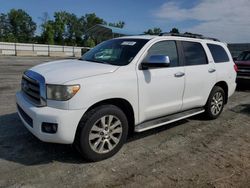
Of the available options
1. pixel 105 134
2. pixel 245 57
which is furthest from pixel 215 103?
pixel 245 57

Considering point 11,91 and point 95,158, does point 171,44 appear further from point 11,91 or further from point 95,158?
point 11,91

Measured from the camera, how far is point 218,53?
6.60 m

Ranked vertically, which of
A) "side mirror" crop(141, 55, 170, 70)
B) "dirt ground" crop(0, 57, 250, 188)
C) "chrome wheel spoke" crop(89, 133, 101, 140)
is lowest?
"dirt ground" crop(0, 57, 250, 188)

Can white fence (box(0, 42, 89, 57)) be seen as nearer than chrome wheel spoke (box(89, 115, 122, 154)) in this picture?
No

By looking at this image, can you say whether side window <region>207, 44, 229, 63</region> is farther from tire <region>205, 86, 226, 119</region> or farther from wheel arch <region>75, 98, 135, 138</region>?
wheel arch <region>75, 98, 135, 138</region>

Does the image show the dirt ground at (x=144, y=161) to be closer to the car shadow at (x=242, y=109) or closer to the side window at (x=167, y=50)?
the side window at (x=167, y=50)

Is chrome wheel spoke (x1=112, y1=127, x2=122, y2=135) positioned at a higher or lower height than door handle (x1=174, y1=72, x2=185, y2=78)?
lower

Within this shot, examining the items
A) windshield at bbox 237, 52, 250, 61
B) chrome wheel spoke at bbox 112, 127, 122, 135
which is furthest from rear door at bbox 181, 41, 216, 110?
windshield at bbox 237, 52, 250, 61

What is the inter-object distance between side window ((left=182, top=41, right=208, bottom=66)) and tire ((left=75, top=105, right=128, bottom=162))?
2.04 meters

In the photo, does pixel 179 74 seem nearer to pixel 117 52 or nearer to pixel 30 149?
pixel 117 52

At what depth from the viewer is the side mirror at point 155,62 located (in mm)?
4566

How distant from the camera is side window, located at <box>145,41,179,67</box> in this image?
495cm

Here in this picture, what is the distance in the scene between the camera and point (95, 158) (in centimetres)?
409

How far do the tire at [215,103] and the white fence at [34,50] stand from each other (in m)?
34.7
